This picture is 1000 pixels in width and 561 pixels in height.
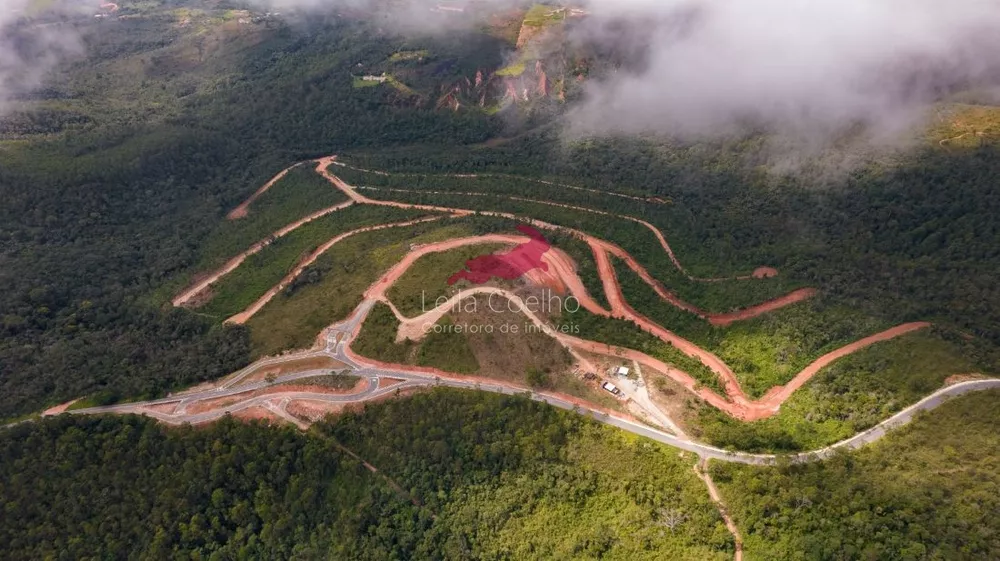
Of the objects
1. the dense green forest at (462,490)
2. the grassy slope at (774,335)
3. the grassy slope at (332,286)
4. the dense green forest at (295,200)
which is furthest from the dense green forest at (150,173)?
the grassy slope at (774,335)

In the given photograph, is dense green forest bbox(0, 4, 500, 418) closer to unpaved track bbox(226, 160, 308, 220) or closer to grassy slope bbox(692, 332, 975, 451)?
unpaved track bbox(226, 160, 308, 220)

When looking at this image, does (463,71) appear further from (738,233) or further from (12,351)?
(12,351)

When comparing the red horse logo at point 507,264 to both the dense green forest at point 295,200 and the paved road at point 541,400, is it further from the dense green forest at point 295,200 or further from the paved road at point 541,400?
the dense green forest at point 295,200

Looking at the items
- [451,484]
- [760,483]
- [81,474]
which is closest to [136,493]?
[81,474]

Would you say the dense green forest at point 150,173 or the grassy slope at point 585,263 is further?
the grassy slope at point 585,263

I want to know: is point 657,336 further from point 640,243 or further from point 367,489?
point 367,489

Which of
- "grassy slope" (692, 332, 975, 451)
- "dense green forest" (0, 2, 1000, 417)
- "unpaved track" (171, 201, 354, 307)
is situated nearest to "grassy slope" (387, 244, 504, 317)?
"dense green forest" (0, 2, 1000, 417)
